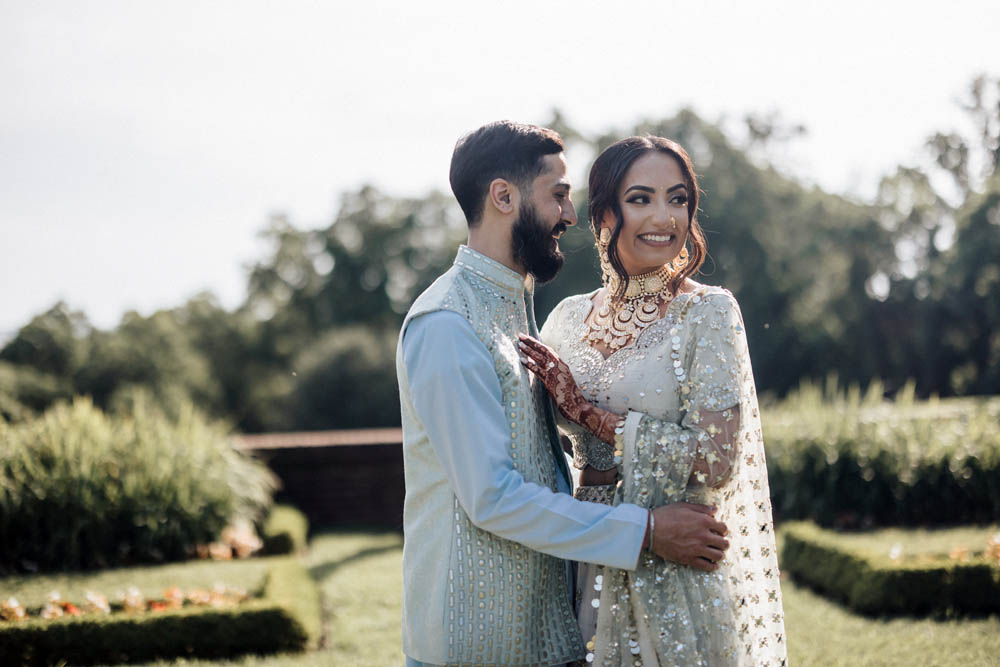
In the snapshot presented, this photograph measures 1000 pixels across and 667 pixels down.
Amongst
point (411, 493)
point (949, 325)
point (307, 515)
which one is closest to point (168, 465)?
point (307, 515)

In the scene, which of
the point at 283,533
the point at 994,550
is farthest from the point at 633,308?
the point at 283,533

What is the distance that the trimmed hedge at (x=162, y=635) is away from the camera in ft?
17.2

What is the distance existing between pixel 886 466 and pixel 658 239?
666 cm

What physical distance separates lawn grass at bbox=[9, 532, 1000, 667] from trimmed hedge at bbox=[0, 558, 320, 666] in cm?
12

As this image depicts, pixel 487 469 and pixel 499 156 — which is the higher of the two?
pixel 499 156

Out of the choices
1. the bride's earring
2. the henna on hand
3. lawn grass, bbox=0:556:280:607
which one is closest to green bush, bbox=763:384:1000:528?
lawn grass, bbox=0:556:280:607

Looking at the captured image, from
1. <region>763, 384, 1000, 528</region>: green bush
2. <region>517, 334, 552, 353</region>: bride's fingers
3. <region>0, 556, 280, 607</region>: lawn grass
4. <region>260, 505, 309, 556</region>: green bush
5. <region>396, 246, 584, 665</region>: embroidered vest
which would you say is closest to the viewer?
<region>396, 246, 584, 665</region>: embroidered vest

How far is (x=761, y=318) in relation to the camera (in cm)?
2305

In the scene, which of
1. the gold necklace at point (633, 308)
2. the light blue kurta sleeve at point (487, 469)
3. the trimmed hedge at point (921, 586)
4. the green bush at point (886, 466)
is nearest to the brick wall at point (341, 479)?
the green bush at point (886, 466)

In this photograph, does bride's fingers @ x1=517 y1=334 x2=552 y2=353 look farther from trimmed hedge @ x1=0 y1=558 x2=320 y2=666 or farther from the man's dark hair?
trimmed hedge @ x1=0 y1=558 x2=320 y2=666

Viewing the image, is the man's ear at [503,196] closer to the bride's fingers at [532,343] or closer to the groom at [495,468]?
the groom at [495,468]

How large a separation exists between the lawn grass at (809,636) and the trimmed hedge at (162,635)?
0.41 ft

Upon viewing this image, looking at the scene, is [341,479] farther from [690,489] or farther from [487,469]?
[487,469]

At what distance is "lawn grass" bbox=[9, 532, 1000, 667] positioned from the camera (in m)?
4.94
